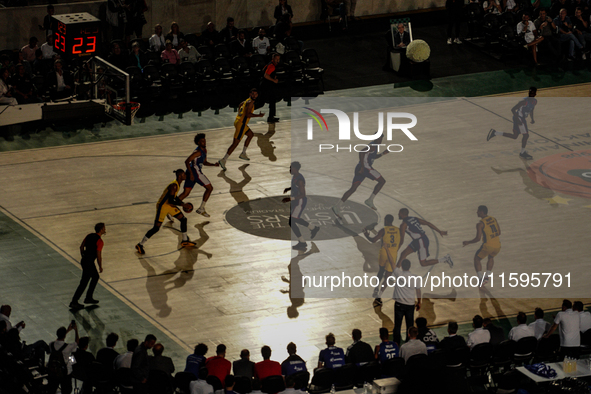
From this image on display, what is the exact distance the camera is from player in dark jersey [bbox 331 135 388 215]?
20.5 m

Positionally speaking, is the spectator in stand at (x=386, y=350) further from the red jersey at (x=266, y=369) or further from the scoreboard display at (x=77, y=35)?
the scoreboard display at (x=77, y=35)

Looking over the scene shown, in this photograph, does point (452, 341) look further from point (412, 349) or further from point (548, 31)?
point (548, 31)

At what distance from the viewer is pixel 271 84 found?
86.1 feet

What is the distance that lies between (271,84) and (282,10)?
4.87m

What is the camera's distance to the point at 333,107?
27.9 metres

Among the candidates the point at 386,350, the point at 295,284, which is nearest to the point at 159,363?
the point at 386,350

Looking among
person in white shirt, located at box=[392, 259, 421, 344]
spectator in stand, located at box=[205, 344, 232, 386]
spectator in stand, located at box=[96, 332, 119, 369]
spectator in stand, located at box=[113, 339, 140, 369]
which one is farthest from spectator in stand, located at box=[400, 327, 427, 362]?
spectator in stand, located at box=[96, 332, 119, 369]

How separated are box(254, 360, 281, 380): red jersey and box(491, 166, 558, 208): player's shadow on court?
9.84 meters

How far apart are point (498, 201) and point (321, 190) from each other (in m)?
4.01

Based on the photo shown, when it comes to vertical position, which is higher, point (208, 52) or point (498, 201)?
point (208, 52)

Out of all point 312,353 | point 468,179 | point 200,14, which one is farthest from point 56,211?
point 200,14

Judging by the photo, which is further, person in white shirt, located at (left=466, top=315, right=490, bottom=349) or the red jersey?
person in white shirt, located at (left=466, top=315, right=490, bottom=349)

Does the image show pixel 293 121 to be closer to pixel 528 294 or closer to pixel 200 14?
pixel 200 14

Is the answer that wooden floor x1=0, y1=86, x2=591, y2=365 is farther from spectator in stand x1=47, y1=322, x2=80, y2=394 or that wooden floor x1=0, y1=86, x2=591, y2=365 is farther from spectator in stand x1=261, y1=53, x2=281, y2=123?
spectator in stand x1=47, y1=322, x2=80, y2=394
